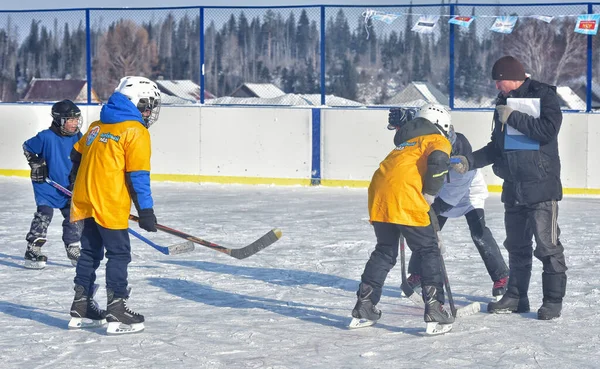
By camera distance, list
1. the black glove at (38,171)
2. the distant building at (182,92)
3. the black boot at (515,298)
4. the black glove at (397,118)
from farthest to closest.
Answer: the distant building at (182,92) → the black glove at (38,171) → the black glove at (397,118) → the black boot at (515,298)

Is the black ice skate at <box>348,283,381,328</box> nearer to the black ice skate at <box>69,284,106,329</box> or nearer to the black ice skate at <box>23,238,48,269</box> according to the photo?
the black ice skate at <box>69,284,106,329</box>

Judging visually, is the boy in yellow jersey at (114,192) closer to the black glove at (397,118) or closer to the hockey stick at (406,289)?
the hockey stick at (406,289)

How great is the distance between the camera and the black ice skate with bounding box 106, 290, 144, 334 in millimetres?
5391

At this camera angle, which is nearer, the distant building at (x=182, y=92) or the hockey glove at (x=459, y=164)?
the hockey glove at (x=459, y=164)

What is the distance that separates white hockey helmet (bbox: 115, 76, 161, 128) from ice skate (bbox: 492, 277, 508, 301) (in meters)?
2.24

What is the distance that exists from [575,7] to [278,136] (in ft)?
11.5

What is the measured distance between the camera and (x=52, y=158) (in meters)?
7.24

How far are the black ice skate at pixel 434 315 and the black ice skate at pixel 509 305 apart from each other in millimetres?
583

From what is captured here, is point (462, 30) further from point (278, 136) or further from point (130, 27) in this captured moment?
point (130, 27)

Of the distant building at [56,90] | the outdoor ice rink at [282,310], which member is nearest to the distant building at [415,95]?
the outdoor ice rink at [282,310]

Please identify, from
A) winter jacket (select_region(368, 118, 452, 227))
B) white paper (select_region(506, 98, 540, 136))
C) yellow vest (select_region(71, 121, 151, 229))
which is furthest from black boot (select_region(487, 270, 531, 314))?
yellow vest (select_region(71, 121, 151, 229))

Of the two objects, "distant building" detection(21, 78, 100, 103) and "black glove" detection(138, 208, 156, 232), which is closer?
"black glove" detection(138, 208, 156, 232)

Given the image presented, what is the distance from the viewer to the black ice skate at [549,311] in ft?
18.8

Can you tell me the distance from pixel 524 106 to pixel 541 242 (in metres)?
0.72
